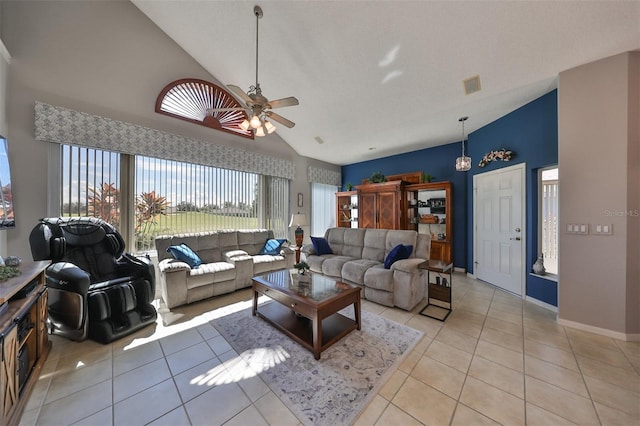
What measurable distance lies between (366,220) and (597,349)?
4.04 m

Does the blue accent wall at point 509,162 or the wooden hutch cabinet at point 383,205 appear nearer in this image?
the blue accent wall at point 509,162

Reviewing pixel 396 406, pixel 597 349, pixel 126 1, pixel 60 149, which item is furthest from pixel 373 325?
pixel 126 1

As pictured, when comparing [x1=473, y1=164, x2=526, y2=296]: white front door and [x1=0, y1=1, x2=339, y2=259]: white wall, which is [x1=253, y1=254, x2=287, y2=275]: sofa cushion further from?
[x1=473, y1=164, x2=526, y2=296]: white front door

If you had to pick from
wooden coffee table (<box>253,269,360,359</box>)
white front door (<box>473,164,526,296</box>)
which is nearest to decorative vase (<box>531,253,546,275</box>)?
white front door (<box>473,164,526,296</box>)

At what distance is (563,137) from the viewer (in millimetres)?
2586

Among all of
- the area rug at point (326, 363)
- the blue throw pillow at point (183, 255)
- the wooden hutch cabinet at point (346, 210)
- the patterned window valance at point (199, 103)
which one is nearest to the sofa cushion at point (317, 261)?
the area rug at point (326, 363)

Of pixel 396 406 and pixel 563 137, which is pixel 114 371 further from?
pixel 563 137

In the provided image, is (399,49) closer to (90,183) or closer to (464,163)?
(464,163)

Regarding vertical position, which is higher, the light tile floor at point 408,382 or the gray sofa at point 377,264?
the gray sofa at point 377,264

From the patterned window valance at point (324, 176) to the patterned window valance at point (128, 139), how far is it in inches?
66.9

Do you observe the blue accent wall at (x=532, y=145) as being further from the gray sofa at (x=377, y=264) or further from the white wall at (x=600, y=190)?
the gray sofa at (x=377, y=264)

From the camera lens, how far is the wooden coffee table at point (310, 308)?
6.62 ft

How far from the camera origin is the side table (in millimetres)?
2725

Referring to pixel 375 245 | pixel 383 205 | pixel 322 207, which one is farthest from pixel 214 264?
pixel 383 205
